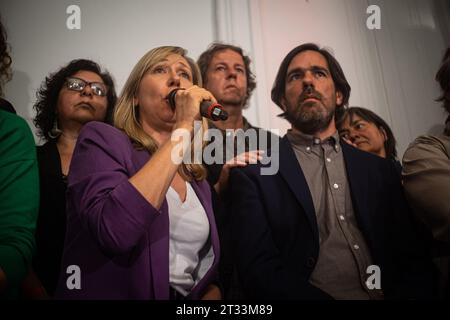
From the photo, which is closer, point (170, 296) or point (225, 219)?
point (170, 296)

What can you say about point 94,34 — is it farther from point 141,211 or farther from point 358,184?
point 358,184

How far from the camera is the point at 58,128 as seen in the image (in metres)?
1.43

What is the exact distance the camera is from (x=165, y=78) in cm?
140

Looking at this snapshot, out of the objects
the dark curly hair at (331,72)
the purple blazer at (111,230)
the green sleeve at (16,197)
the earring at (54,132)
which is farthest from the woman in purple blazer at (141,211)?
the dark curly hair at (331,72)

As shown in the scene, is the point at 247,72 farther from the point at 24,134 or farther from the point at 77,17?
the point at 24,134

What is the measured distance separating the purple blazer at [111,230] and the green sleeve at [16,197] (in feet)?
0.36

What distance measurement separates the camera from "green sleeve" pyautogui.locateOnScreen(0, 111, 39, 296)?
108 cm

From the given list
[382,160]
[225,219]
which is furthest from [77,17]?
[382,160]

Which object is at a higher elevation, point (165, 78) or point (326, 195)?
point (165, 78)

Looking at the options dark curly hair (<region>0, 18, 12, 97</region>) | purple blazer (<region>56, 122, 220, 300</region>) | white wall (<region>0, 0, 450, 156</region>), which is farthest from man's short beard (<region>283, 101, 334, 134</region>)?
dark curly hair (<region>0, 18, 12, 97</region>)

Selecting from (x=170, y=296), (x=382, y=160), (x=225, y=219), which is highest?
(x=382, y=160)

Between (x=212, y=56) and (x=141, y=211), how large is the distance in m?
0.83

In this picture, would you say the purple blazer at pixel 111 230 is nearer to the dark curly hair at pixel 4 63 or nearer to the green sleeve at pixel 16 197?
the green sleeve at pixel 16 197

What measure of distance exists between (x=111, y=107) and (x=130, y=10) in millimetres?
448
